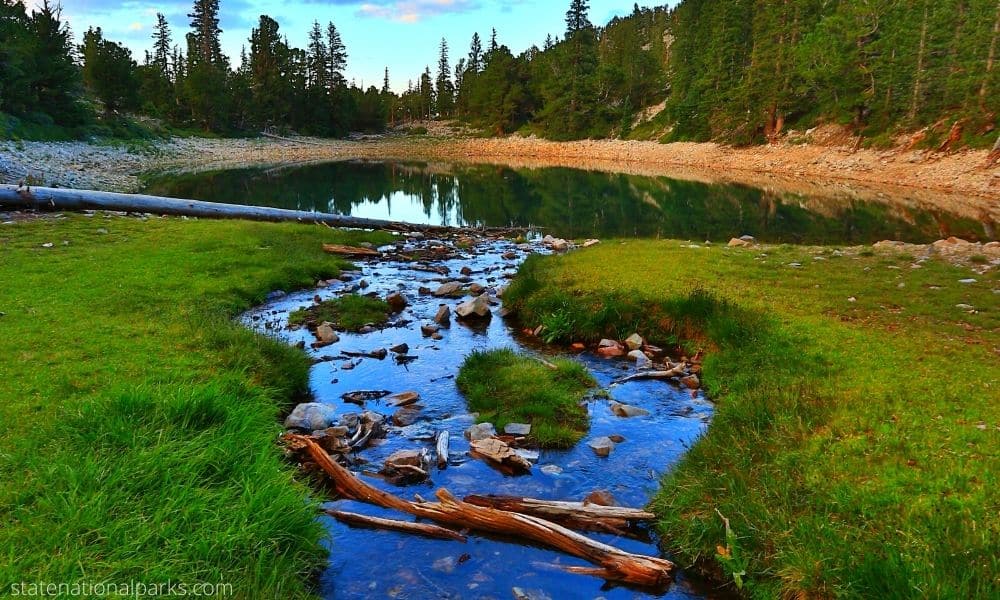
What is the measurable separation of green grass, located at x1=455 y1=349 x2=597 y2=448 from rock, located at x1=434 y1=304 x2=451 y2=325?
2903mm

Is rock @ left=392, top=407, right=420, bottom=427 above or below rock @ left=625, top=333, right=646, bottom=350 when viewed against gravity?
below

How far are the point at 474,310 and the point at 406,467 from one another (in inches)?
295

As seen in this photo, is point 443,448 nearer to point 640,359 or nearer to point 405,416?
point 405,416

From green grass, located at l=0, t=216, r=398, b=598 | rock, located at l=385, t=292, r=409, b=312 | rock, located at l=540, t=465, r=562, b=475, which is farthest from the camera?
rock, located at l=385, t=292, r=409, b=312

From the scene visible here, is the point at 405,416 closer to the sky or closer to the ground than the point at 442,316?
closer to the ground

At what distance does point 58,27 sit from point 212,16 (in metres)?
64.1

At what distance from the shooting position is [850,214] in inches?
1309

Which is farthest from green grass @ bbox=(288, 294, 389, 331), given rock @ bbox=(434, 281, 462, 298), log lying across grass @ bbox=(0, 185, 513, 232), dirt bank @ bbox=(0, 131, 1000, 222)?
dirt bank @ bbox=(0, 131, 1000, 222)

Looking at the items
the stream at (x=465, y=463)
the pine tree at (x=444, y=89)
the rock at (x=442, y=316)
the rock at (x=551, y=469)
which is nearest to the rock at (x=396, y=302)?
the stream at (x=465, y=463)

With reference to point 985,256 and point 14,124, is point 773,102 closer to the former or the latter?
point 985,256

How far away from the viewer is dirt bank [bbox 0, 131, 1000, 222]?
38.1 m

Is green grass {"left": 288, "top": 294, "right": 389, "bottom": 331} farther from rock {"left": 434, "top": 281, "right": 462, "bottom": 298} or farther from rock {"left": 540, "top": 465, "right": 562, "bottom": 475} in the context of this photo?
rock {"left": 540, "top": 465, "right": 562, "bottom": 475}

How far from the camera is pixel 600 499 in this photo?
7.01 meters

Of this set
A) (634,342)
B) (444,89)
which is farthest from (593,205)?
(444,89)
